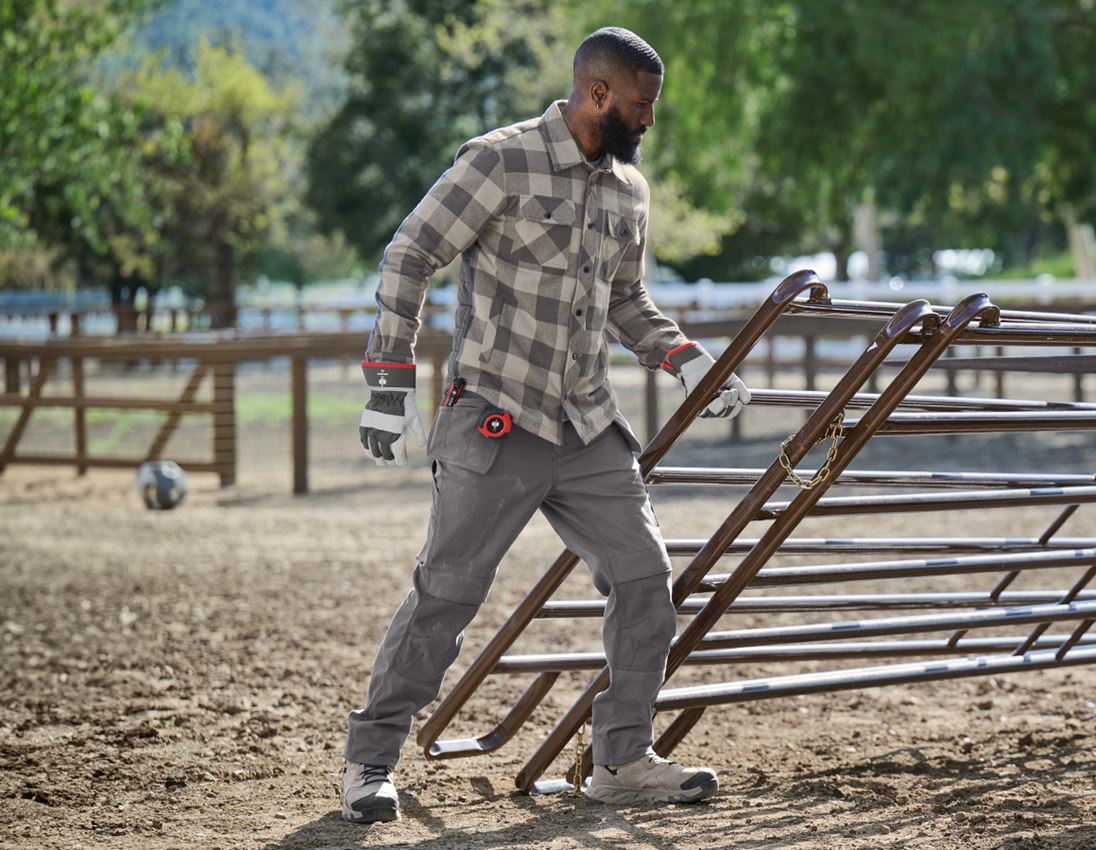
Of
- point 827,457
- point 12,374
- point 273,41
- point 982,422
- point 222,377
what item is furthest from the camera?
point 273,41

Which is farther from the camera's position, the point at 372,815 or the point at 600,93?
the point at 372,815

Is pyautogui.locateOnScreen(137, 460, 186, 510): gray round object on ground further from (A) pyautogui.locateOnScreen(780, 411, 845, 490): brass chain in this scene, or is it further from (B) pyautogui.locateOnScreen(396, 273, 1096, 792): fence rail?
(A) pyautogui.locateOnScreen(780, 411, 845, 490): brass chain

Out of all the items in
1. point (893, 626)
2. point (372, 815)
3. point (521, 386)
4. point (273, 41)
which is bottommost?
point (372, 815)

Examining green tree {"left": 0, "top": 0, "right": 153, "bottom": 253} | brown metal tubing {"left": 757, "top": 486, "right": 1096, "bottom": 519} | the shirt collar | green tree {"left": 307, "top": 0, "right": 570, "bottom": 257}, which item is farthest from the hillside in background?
brown metal tubing {"left": 757, "top": 486, "right": 1096, "bottom": 519}

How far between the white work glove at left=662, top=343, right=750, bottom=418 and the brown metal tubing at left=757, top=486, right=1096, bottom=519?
273 mm

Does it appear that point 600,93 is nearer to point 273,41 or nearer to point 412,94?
point 412,94

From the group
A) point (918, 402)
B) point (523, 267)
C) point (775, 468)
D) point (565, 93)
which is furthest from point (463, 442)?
point (565, 93)

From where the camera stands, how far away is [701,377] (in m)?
3.68

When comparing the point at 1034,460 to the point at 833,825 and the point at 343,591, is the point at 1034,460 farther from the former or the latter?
the point at 833,825

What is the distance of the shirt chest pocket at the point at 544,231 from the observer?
3.42 meters

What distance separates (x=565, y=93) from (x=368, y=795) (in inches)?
1174

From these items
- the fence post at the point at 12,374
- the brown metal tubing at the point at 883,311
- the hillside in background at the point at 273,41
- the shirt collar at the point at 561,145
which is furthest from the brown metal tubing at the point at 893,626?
the hillside in background at the point at 273,41

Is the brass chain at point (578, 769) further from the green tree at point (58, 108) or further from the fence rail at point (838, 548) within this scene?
the green tree at point (58, 108)

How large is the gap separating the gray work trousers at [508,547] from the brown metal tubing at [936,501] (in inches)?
14.5
